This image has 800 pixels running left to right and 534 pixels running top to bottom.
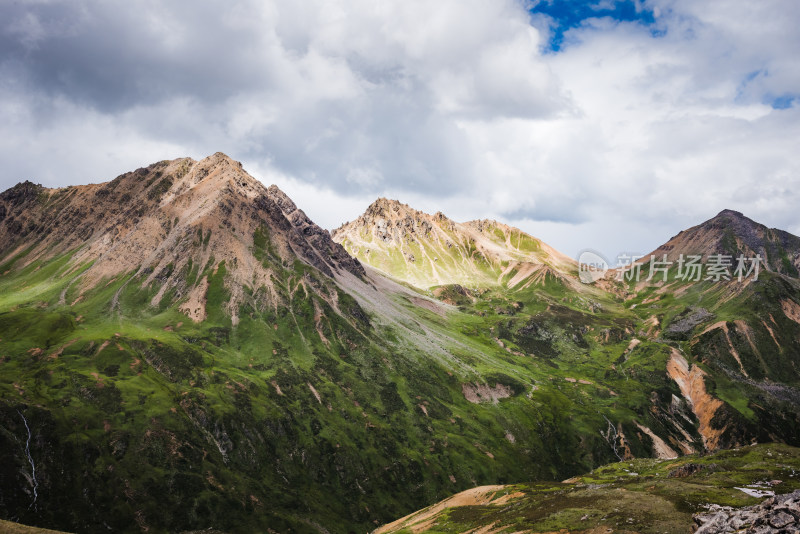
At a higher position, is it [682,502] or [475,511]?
[682,502]

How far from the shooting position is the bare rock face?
42406 millimetres

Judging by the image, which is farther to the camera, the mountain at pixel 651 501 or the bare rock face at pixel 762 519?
the mountain at pixel 651 501

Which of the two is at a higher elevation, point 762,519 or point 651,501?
point 762,519

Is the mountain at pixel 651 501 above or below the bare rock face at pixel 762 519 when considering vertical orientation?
below

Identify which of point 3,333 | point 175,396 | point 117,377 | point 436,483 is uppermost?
point 3,333

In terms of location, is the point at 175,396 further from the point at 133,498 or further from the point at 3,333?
the point at 3,333

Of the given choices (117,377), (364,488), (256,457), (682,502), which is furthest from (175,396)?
(682,502)

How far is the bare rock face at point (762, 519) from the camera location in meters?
42.4

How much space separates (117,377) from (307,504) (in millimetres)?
77769

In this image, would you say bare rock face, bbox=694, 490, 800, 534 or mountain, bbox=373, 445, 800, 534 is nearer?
bare rock face, bbox=694, 490, 800, 534

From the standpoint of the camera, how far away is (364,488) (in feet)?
517

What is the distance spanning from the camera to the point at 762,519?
4497 centimetres

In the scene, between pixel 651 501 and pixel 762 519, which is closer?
pixel 762 519

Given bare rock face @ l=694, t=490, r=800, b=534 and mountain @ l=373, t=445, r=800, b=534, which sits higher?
bare rock face @ l=694, t=490, r=800, b=534
